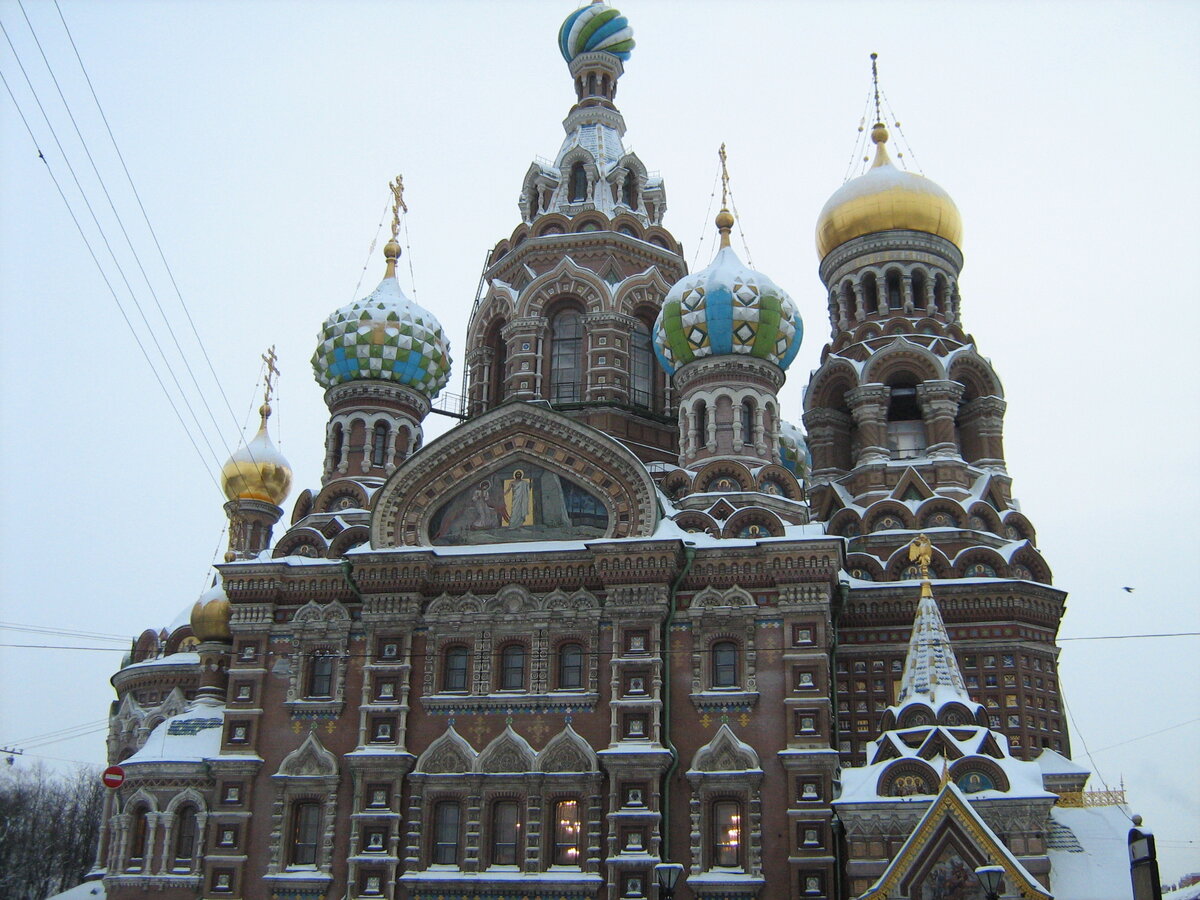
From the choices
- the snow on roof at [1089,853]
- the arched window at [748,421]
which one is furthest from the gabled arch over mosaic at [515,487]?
the snow on roof at [1089,853]

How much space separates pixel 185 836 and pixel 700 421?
413 inches

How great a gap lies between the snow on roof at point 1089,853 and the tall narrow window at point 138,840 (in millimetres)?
13356

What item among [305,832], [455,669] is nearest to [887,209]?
[455,669]

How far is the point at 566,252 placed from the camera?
25.7 m

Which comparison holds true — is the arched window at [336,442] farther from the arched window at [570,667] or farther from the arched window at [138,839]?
the arched window at [138,839]

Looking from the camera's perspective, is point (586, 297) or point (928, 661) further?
point (586, 297)

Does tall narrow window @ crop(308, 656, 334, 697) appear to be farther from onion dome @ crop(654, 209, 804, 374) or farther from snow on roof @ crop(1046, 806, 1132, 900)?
snow on roof @ crop(1046, 806, 1132, 900)

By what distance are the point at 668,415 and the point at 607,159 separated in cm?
636

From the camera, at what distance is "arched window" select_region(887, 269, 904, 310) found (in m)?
24.8

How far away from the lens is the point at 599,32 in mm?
29312

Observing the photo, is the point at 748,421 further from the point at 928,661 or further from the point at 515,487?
the point at 928,661

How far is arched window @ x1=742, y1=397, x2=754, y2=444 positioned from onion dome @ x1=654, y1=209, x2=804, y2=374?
85cm

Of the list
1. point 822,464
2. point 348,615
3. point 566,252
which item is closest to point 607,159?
point 566,252

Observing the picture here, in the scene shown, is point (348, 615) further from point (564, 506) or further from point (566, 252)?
point (566, 252)
